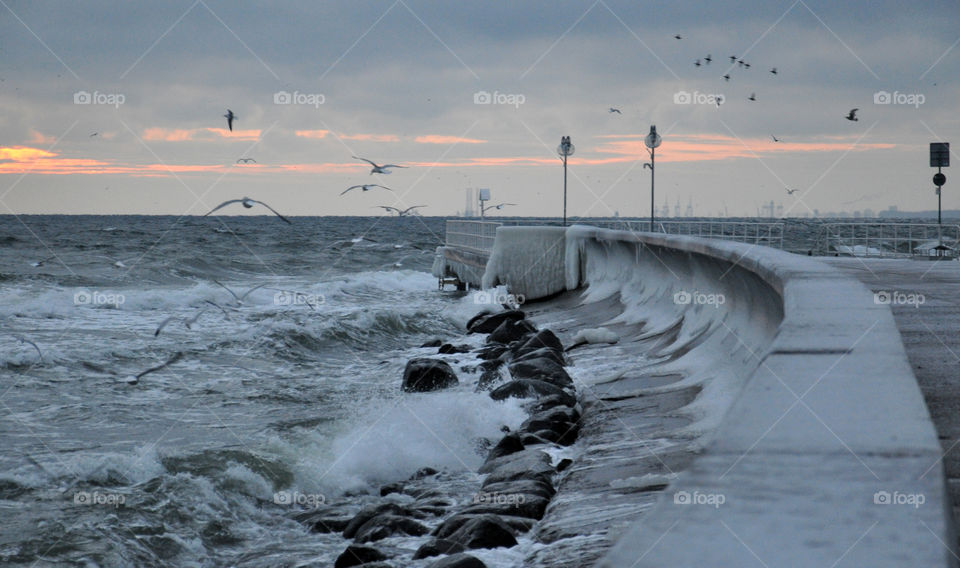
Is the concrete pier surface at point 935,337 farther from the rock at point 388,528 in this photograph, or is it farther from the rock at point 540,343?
the rock at point 540,343

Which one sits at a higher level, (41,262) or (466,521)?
(41,262)

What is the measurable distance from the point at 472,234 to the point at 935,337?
1141 inches

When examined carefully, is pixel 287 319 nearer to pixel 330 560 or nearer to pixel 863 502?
pixel 330 560

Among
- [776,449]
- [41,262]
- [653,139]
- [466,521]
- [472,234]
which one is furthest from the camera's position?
[41,262]

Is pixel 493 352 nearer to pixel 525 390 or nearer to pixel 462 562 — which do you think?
pixel 525 390

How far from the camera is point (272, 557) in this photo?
704cm

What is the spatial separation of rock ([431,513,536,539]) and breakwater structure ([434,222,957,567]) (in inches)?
4.8

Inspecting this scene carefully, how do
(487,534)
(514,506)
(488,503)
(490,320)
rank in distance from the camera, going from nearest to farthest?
(487,534)
(514,506)
(488,503)
(490,320)

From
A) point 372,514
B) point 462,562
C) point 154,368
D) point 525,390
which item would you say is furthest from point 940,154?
point 462,562

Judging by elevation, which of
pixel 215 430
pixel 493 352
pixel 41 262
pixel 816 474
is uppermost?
pixel 41 262

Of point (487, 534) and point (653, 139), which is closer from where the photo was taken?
point (487, 534)

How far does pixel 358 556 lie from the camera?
A: 621 centimetres

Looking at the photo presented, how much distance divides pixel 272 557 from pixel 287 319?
19.1m

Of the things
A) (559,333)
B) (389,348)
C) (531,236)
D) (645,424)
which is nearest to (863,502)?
(645,424)
